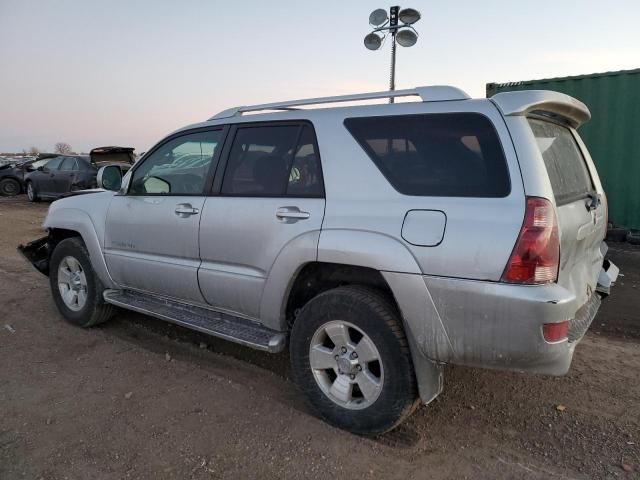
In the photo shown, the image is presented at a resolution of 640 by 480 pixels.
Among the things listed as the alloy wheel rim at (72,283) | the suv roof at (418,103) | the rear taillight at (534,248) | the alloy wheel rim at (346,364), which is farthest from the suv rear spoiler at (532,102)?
the alloy wheel rim at (72,283)

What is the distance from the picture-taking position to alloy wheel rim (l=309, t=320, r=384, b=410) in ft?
9.36

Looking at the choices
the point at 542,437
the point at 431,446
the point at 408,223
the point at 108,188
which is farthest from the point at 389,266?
the point at 108,188

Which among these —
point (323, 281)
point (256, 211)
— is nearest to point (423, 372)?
point (323, 281)

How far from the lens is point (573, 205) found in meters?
2.78

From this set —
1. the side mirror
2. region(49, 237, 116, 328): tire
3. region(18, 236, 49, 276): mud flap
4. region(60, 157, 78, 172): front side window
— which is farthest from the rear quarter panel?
region(60, 157, 78, 172): front side window

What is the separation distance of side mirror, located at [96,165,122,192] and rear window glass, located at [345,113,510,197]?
2.53m

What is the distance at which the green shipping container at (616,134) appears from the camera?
7.98 m

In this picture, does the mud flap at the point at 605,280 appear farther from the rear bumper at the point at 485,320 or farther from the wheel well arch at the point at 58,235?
the wheel well arch at the point at 58,235

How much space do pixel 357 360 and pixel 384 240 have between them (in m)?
0.72

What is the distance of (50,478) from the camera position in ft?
8.48

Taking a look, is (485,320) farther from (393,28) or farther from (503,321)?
(393,28)

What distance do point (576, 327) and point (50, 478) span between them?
285 cm

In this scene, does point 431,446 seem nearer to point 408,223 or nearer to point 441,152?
point 408,223

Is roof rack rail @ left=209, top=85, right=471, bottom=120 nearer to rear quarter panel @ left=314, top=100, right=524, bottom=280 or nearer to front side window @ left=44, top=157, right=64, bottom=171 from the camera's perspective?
rear quarter panel @ left=314, top=100, right=524, bottom=280
